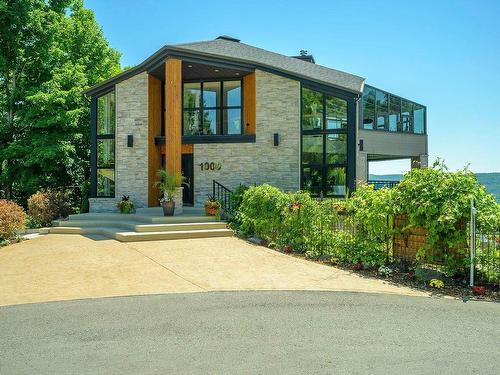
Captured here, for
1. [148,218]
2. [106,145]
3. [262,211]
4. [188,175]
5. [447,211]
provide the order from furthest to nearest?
[106,145] < [188,175] < [148,218] < [262,211] < [447,211]

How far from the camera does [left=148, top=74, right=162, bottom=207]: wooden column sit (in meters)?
17.3

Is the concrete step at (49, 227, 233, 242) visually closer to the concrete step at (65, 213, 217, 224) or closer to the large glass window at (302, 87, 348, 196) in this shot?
the concrete step at (65, 213, 217, 224)

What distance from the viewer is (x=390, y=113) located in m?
26.5

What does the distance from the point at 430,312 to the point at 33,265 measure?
8157 millimetres

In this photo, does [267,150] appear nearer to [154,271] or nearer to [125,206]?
[125,206]

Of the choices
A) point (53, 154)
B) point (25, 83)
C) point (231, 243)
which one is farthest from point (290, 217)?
point (25, 83)

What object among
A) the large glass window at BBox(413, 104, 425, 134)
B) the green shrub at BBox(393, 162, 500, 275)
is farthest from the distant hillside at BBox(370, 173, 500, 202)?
the large glass window at BBox(413, 104, 425, 134)

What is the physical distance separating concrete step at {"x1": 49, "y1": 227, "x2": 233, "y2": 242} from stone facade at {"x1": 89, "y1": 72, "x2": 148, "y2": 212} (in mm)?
3163

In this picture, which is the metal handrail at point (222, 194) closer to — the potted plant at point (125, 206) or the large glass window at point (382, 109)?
the potted plant at point (125, 206)

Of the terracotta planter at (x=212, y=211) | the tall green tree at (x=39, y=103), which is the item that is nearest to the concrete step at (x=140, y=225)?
the terracotta planter at (x=212, y=211)

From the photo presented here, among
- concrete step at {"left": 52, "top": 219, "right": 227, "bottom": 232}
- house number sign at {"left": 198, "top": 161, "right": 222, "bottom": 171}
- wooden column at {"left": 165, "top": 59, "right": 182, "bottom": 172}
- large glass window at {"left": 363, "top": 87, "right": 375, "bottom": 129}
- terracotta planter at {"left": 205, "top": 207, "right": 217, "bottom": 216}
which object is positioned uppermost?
large glass window at {"left": 363, "top": 87, "right": 375, "bottom": 129}

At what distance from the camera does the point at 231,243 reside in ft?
39.3

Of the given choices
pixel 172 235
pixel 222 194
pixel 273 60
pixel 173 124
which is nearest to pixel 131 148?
pixel 173 124

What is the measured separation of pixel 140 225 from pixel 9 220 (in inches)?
150
